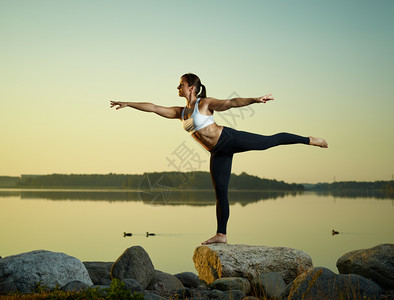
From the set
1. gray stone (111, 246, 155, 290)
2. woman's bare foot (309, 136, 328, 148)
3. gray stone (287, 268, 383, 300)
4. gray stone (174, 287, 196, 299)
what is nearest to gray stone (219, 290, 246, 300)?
gray stone (174, 287, 196, 299)

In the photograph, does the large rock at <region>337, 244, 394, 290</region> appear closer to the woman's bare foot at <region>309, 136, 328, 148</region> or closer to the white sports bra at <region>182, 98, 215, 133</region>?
the woman's bare foot at <region>309, 136, 328, 148</region>

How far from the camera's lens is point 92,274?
8812 mm

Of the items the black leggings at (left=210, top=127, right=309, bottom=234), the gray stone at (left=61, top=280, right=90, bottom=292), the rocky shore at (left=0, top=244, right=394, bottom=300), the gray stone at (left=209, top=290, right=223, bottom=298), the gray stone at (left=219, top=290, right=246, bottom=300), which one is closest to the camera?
the rocky shore at (left=0, top=244, right=394, bottom=300)

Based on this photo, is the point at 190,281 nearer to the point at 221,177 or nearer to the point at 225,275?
the point at 225,275

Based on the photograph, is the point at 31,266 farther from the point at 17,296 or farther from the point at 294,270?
the point at 294,270

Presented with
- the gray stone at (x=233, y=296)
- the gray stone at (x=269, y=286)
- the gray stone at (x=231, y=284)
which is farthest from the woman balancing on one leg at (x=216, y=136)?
the gray stone at (x=233, y=296)

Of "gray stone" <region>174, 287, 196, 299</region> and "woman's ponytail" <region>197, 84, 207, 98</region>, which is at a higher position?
"woman's ponytail" <region>197, 84, 207, 98</region>

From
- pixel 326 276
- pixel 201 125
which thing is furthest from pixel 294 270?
pixel 201 125

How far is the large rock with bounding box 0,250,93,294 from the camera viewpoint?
727cm

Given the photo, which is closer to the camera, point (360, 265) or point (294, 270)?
point (360, 265)

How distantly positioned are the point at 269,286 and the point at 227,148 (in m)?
2.51

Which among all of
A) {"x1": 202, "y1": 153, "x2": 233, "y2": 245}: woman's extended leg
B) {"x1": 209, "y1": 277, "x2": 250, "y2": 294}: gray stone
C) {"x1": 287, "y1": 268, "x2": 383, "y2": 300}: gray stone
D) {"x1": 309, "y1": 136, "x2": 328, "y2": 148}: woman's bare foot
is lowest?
{"x1": 209, "y1": 277, "x2": 250, "y2": 294}: gray stone

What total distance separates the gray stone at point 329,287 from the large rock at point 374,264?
1317 millimetres

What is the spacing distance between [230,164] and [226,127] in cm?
71
